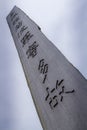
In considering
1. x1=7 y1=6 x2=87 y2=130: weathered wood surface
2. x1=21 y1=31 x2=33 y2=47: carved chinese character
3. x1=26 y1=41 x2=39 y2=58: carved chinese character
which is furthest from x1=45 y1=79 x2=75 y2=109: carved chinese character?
x1=21 y1=31 x2=33 y2=47: carved chinese character

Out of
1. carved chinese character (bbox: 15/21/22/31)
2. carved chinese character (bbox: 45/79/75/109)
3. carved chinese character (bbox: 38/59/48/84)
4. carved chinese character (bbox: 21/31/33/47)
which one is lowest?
carved chinese character (bbox: 45/79/75/109)

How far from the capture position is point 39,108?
17.1 ft

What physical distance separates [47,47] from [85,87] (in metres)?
2.07

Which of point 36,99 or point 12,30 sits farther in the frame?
point 12,30

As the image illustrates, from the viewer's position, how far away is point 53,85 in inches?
197

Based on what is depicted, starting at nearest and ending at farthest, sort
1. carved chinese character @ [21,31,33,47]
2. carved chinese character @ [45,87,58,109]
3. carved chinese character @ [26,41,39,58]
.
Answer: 1. carved chinese character @ [45,87,58,109]
2. carved chinese character @ [26,41,39,58]
3. carved chinese character @ [21,31,33,47]

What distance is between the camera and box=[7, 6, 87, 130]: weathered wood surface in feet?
13.6

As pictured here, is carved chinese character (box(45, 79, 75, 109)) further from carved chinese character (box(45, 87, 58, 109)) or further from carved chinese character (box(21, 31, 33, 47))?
carved chinese character (box(21, 31, 33, 47))

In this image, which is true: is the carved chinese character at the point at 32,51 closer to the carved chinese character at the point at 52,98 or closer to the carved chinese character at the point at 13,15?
the carved chinese character at the point at 52,98

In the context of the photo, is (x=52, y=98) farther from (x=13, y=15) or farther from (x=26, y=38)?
(x=13, y=15)

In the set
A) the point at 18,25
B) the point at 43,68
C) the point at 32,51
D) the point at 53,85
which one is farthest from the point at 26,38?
the point at 53,85

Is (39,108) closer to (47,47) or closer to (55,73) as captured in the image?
(55,73)

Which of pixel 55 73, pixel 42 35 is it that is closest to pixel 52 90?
pixel 55 73

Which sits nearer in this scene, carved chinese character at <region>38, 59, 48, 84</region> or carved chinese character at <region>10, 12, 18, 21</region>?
carved chinese character at <region>38, 59, 48, 84</region>
